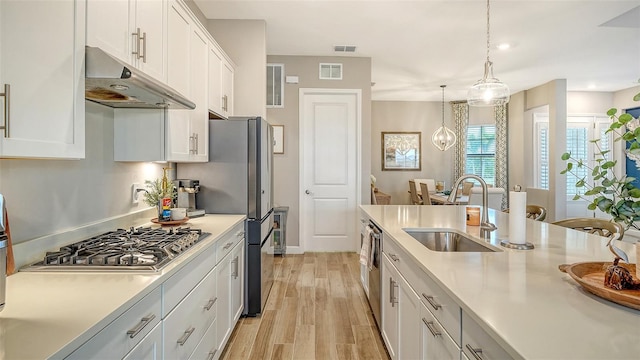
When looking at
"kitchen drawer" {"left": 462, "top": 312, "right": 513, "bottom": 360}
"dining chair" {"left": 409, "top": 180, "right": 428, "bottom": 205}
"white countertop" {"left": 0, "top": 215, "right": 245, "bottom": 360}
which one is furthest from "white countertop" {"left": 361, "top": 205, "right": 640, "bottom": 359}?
"dining chair" {"left": 409, "top": 180, "right": 428, "bottom": 205}

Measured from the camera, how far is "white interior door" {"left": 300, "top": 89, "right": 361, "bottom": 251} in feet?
16.3

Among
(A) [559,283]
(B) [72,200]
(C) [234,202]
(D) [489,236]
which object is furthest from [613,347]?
(C) [234,202]

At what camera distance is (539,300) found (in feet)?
3.21

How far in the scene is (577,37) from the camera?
4281 millimetres

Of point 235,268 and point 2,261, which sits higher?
point 2,261

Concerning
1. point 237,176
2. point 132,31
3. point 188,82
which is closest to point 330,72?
point 237,176

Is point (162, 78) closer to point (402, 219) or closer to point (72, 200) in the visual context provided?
point (72, 200)

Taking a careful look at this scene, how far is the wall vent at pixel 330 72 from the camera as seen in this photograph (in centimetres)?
495

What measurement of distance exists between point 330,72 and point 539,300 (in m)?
4.45

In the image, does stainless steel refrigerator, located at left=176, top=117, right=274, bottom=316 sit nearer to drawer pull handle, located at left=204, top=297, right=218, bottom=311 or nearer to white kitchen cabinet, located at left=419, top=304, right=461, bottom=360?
drawer pull handle, located at left=204, top=297, right=218, bottom=311

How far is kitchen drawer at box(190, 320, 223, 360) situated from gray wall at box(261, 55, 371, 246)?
114 inches

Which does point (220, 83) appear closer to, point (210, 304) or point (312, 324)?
point (210, 304)

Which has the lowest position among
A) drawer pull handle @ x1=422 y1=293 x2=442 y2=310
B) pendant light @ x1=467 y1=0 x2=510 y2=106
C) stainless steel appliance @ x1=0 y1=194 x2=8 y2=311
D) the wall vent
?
drawer pull handle @ x1=422 y1=293 x2=442 y2=310

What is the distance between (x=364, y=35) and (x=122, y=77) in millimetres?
3476
